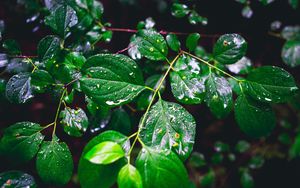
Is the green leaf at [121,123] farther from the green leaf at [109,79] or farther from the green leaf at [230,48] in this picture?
the green leaf at [230,48]

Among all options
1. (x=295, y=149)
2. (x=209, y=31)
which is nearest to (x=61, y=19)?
(x=209, y=31)

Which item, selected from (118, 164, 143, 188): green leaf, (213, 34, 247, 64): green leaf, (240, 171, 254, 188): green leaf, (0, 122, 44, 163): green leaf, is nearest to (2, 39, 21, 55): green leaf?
(0, 122, 44, 163): green leaf

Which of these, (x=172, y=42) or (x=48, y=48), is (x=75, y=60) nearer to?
(x=48, y=48)

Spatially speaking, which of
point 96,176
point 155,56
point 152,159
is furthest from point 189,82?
point 96,176

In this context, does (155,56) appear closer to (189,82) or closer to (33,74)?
(189,82)

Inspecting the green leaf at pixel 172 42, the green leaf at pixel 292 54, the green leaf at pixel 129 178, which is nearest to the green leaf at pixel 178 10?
the green leaf at pixel 172 42

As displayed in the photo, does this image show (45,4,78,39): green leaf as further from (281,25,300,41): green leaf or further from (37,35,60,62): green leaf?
(281,25,300,41): green leaf
